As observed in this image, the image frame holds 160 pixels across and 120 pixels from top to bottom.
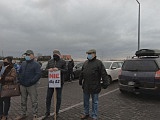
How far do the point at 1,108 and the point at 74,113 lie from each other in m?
2.08

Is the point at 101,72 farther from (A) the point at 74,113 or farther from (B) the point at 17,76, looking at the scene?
(B) the point at 17,76

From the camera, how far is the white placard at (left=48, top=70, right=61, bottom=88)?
6574 millimetres

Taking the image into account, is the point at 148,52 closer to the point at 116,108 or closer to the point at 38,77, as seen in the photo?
the point at 116,108

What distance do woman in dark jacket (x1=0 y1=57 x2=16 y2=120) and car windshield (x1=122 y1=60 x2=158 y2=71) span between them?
17.7ft

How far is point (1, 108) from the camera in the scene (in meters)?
6.81

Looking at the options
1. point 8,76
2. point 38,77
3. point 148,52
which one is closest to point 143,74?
point 148,52

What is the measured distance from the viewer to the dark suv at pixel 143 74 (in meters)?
9.47

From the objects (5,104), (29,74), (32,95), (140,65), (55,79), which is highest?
(140,65)

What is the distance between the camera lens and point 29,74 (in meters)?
6.64

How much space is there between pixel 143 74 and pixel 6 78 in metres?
5.40

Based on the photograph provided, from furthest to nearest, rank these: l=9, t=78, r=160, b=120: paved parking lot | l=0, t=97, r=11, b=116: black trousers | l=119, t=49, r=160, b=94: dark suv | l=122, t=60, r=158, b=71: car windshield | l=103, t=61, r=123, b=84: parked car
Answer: l=103, t=61, r=123, b=84: parked car < l=122, t=60, r=158, b=71: car windshield < l=119, t=49, r=160, b=94: dark suv < l=9, t=78, r=160, b=120: paved parking lot < l=0, t=97, r=11, b=116: black trousers

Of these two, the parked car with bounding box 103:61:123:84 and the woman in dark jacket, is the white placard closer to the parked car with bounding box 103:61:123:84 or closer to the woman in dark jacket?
the woman in dark jacket

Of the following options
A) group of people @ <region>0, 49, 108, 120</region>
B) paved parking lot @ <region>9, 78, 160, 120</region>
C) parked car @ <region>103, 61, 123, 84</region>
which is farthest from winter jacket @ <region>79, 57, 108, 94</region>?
parked car @ <region>103, 61, 123, 84</region>

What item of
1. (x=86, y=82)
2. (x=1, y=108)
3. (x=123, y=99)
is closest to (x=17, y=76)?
(x=1, y=108)
